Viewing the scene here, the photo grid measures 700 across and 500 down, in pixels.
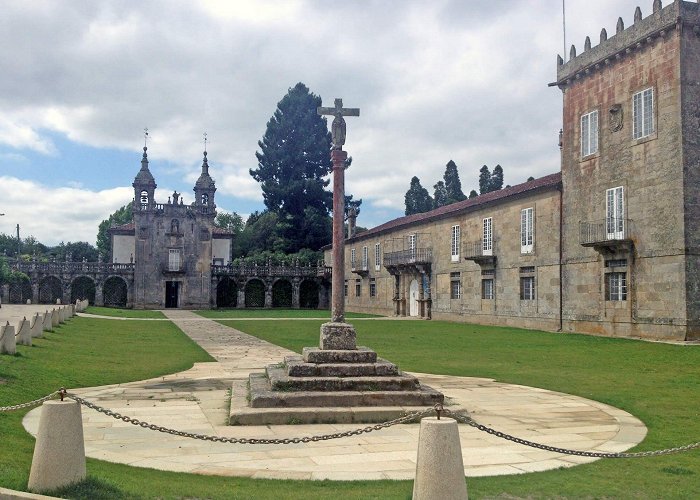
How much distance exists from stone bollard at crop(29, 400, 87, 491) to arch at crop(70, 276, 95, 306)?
190 ft

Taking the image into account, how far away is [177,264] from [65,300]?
10.1 metres

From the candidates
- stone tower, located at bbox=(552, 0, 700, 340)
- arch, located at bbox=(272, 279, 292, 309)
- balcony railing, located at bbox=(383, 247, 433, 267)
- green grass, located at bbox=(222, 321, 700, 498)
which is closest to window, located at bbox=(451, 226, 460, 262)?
balcony railing, located at bbox=(383, 247, 433, 267)

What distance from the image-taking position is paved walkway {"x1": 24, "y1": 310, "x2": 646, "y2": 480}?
668cm

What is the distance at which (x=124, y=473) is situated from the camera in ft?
20.4

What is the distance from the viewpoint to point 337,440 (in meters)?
7.90

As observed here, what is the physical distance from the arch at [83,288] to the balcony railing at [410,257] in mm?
29185

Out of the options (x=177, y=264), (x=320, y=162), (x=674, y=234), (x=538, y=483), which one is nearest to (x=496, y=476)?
(x=538, y=483)

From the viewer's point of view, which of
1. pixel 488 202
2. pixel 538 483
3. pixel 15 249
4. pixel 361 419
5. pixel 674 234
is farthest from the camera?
pixel 15 249

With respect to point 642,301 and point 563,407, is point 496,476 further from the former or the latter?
point 642,301

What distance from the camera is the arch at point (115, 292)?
198 ft

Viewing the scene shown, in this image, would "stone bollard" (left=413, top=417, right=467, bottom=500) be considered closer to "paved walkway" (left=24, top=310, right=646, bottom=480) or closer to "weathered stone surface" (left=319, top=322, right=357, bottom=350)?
"paved walkway" (left=24, top=310, right=646, bottom=480)

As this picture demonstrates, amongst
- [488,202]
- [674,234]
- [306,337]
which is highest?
[488,202]

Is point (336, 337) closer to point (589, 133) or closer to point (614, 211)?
point (614, 211)

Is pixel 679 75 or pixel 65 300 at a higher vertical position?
pixel 679 75
